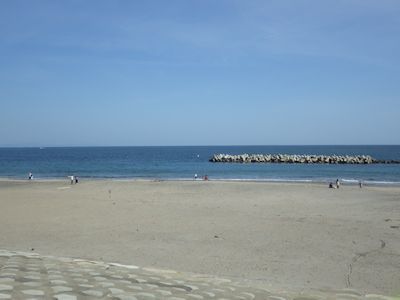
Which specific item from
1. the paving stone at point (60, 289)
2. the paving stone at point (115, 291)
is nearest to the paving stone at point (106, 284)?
the paving stone at point (115, 291)

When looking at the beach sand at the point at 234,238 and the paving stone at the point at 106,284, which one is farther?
the beach sand at the point at 234,238

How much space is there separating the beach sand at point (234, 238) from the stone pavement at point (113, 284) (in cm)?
76

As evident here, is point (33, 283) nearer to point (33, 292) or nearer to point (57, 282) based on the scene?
point (57, 282)

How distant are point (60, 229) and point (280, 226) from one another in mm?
6812

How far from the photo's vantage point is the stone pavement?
551 cm

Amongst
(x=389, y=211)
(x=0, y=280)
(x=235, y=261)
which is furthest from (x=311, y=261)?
(x=389, y=211)

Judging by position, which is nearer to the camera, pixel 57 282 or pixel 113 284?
pixel 57 282

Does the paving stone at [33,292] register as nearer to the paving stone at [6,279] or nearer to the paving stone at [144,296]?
the paving stone at [6,279]

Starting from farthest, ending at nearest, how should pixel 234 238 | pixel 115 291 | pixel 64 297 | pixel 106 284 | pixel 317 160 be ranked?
pixel 317 160 → pixel 234 238 → pixel 106 284 → pixel 115 291 → pixel 64 297

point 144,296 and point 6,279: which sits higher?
point 6,279

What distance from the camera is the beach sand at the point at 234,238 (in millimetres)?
8398

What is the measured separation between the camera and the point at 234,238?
11695 mm

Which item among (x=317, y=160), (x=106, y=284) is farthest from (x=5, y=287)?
(x=317, y=160)

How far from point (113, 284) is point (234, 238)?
A: 5.97 meters
